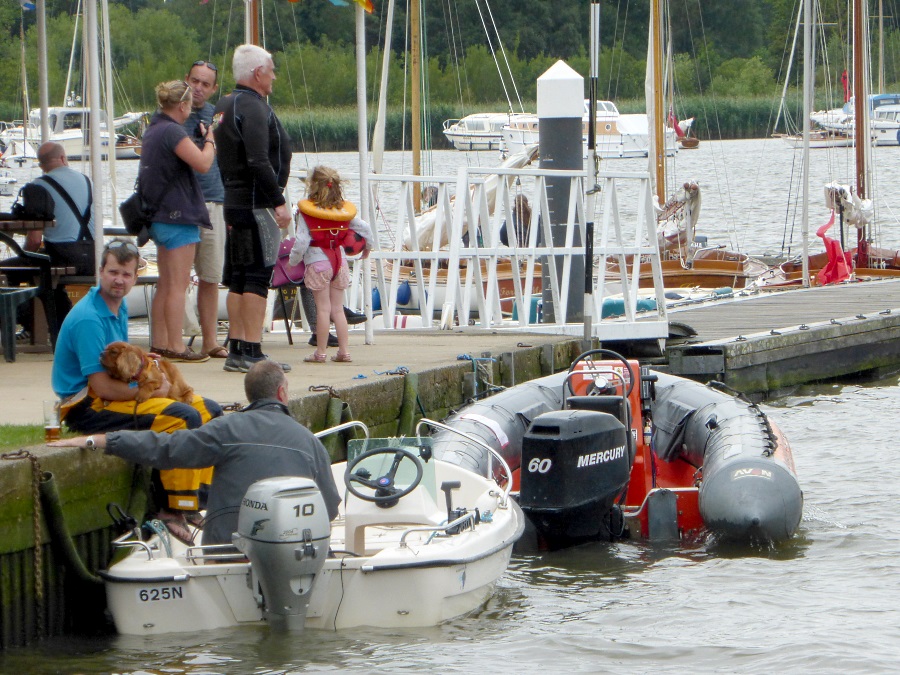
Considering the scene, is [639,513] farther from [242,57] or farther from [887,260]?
[887,260]

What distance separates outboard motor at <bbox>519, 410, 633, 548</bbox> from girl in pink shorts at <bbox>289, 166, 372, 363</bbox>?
A: 1743 mm

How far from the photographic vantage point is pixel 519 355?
9.85 m

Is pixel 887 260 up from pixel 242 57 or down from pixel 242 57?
down

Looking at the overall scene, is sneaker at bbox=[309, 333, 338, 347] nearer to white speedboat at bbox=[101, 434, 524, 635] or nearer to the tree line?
white speedboat at bbox=[101, 434, 524, 635]

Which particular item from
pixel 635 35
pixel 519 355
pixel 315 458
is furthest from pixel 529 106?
pixel 315 458

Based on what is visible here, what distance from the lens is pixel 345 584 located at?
18.8 feet

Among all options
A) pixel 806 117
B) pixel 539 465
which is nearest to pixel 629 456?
pixel 539 465

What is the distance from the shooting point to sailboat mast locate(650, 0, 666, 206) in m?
23.5

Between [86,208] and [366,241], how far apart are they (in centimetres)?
183

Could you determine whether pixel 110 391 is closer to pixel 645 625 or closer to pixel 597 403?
pixel 645 625

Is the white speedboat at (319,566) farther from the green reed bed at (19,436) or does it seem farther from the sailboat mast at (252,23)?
the sailboat mast at (252,23)

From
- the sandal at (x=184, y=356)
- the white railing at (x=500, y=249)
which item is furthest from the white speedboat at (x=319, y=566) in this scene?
the white railing at (x=500, y=249)

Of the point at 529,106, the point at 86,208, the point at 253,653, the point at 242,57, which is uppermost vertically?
the point at 529,106

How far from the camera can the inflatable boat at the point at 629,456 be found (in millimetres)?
7359
